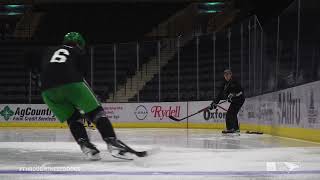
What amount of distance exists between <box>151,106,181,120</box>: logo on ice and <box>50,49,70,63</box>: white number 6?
36.6 feet

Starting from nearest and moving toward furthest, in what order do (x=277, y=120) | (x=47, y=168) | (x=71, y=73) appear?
(x=47, y=168) → (x=71, y=73) → (x=277, y=120)

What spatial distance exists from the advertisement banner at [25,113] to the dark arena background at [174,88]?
0.11 feet

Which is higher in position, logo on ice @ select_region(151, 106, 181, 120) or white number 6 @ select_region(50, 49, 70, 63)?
white number 6 @ select_region(50, 49, 70, 63)

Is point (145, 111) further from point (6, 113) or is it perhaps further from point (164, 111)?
point (6, 113)

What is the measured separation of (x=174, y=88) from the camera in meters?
15.8

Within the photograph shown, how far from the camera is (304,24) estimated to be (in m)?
Answer: 7.66

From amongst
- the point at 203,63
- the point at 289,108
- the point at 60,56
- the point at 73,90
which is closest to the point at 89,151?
the point at 73,90

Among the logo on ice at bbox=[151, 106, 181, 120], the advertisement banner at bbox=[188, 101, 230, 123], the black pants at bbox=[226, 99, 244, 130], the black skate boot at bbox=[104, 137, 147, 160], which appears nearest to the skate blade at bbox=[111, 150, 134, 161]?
the black skate boot at bbox=[104, 137, 147, 160]

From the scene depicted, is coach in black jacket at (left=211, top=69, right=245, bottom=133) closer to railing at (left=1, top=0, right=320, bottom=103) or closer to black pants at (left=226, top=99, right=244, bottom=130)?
black pants at (left=226, top=99, right=244, bottom=130)

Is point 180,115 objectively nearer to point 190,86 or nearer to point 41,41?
point 190,86

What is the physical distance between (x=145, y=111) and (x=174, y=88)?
114 cm

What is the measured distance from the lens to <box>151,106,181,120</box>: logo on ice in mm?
15508

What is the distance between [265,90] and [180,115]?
194 inches

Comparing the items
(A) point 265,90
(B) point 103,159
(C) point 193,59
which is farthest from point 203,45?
(B) point 103,159
